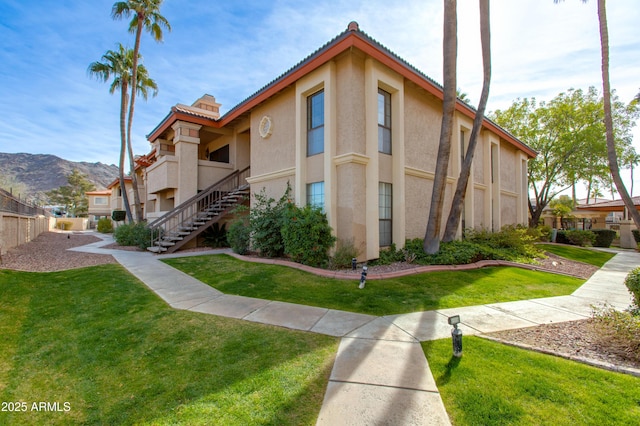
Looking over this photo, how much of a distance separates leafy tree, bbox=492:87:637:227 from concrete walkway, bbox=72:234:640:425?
1786cm

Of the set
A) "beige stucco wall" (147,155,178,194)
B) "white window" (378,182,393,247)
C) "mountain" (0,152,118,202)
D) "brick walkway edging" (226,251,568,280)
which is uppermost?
"mountain" (0,152,118,202)

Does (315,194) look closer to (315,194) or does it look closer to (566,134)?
(315,194)

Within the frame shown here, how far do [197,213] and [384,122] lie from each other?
9.41 m

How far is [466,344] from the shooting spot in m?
3.79

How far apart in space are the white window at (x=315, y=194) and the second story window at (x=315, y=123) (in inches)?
44.5

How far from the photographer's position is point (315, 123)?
10.0 m

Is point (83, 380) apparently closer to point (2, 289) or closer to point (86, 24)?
point (2, 289)

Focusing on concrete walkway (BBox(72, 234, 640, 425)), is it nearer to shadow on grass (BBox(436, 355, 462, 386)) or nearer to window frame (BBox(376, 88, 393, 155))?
shadow on grass (BBox(436, 355, 462, 386))

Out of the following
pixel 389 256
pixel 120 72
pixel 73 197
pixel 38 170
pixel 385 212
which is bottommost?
pixel 389 256

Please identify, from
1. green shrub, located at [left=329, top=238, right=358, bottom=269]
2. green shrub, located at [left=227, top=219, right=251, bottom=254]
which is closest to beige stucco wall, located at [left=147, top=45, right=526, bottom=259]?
green shrub, located at [left=329, top=238, right=358, bottom=269]

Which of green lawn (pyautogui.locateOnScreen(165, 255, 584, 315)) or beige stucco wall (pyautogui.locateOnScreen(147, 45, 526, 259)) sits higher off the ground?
beige stucco wall (pyautogui.locateOnScreen(147, 45, 526, 259))

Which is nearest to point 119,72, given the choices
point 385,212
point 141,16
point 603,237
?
point 141,16

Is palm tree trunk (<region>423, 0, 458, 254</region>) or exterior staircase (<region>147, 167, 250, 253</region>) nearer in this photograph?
palm tree trunk (<region>423, 0, 458, 254</region>)

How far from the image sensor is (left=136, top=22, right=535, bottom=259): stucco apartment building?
28.9ft
